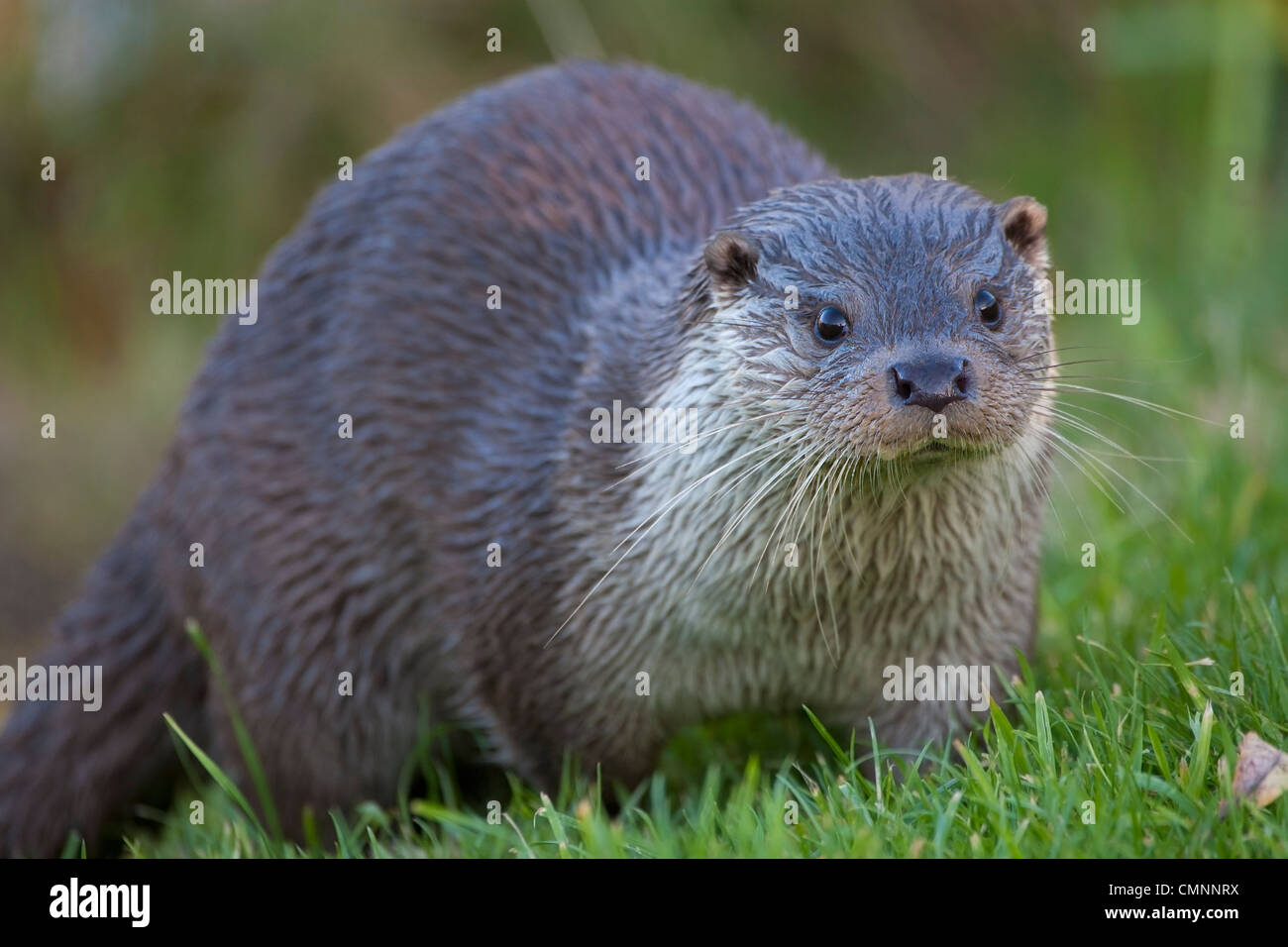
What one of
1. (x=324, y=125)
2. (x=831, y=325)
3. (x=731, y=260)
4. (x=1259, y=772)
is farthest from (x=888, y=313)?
(x=324, y=125)

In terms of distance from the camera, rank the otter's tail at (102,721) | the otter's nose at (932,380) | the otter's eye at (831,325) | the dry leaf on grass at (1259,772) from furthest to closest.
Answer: the otter's tail at (102,721) → the otter's eye at (831,325) → the otter's nose at (932,380) → the dry leaf on grass at (1259,772)

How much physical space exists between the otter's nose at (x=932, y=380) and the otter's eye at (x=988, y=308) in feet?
0.62

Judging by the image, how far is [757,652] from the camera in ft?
8.73

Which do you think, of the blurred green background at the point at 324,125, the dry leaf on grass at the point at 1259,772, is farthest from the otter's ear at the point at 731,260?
the blurred green background at the point at 324,125

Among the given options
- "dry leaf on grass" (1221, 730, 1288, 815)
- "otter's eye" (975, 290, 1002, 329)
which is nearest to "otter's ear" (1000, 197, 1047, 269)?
"otter's eye" (975, 290, 1002, 329)

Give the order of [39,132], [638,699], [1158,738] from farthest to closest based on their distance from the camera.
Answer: [39,132]
[638,699]
[1158,738]

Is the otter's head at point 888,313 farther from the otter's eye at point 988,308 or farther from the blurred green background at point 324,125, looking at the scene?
the blurred green background at point 324,125

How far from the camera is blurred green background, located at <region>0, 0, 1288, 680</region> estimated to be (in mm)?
5902

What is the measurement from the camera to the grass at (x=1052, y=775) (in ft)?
6.70

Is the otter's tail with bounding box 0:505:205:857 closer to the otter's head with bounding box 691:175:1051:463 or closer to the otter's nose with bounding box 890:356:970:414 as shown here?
the otter's head with bounding box 691:175:1051:463

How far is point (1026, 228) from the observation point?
254cm
